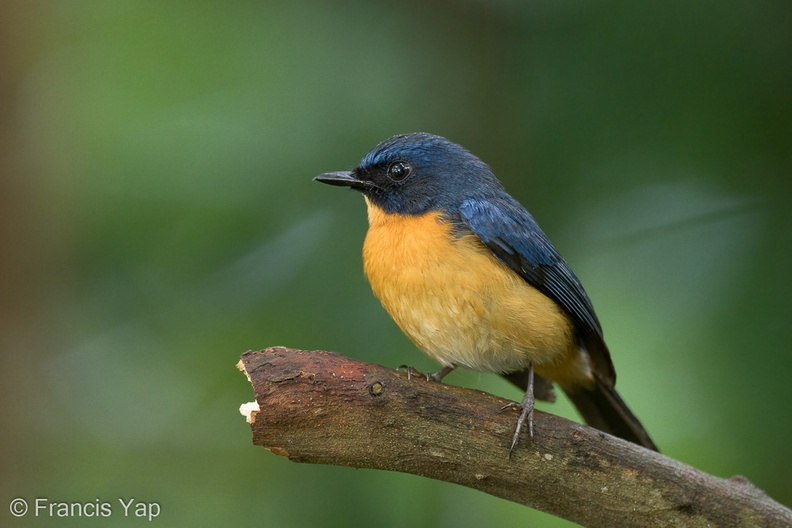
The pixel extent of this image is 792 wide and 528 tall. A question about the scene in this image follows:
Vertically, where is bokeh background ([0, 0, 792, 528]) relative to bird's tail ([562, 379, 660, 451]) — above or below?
above

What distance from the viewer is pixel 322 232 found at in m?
4.09

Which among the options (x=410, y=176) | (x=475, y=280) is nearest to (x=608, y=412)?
(x=475, y=280)

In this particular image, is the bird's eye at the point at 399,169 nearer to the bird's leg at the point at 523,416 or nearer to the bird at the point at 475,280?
the bird at the point at 475,280

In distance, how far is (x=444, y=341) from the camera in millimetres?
3418

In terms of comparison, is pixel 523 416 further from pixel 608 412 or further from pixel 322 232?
pixel 322 232

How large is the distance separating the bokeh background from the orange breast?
36cm

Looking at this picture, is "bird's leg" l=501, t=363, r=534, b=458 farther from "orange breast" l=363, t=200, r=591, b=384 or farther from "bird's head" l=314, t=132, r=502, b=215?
"bird's head" l=314, t=132, r=502, b=215

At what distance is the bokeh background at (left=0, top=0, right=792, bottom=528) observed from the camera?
377cm

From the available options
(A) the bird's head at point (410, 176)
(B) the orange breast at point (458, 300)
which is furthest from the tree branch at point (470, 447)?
(A) the bird's head at point (410, 176)

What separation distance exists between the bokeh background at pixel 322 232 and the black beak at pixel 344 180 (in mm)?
354

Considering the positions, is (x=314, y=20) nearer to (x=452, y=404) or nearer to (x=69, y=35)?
(x=69, y=35)

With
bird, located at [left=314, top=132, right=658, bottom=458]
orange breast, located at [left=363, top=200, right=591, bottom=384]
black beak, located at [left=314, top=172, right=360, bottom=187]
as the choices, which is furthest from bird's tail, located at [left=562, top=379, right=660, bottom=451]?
black beak, located at [left=314, top=172, right=360, bottom=187]

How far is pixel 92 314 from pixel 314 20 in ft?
6.05

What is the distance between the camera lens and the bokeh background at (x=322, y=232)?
12.4 feet
